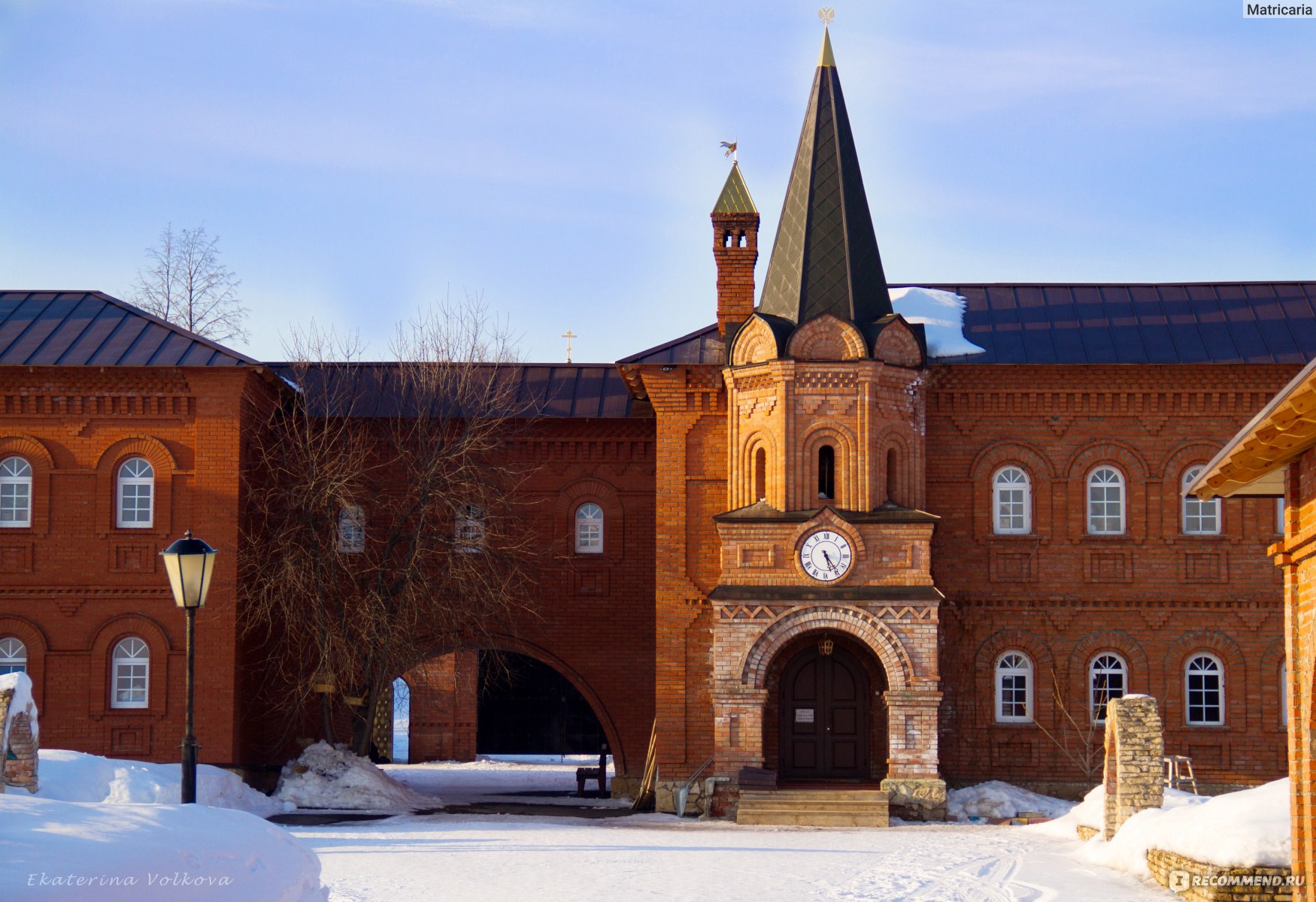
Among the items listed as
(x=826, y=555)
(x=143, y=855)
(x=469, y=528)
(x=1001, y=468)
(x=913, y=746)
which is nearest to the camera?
(x=143, y=855)

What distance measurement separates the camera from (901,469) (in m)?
24.8

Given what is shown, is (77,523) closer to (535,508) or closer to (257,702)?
A: (257,702)

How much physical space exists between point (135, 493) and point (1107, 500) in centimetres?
1576

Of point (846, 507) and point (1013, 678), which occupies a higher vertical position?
point (846, 507)

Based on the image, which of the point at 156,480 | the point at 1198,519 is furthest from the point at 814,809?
the point at 156,480

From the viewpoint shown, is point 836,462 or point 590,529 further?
point 590,529

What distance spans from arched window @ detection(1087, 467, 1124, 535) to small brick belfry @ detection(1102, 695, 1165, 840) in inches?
297

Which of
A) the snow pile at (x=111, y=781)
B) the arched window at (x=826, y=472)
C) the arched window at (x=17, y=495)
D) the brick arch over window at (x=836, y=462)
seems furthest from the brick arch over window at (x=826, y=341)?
the arched window at (x=17, y=495)

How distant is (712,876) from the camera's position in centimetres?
1636

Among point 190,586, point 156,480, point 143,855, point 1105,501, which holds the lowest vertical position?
point 143,855

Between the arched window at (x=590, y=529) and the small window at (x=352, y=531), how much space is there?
3.76 m

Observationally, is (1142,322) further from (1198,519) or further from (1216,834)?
(1216,834)

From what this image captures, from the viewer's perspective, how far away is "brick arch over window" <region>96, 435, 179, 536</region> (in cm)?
2575

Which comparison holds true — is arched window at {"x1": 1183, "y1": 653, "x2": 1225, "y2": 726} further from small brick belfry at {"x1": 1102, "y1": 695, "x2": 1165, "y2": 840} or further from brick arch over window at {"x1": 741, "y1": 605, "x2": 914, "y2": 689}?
small brick belfry at {"x1": 1102, "y1": 695, "x2": 1165, "y2": 840}
